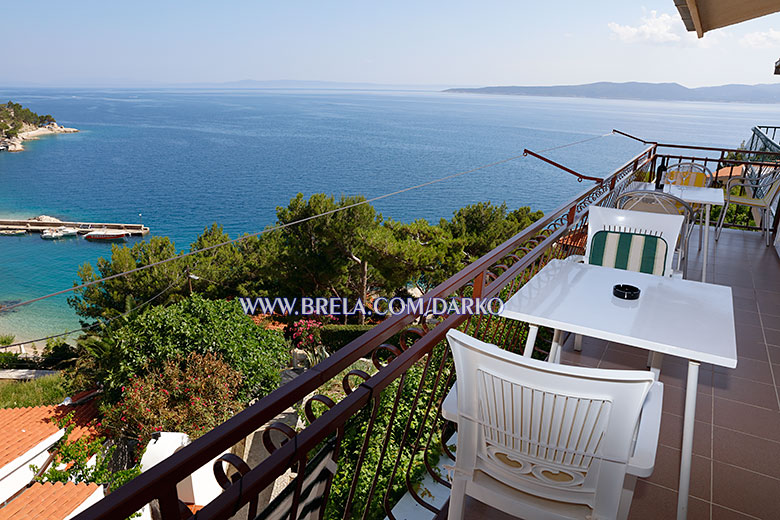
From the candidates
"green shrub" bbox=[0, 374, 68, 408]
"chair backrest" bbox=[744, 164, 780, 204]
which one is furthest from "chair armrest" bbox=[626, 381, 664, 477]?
"green shrub" bbox=[0, 374, 68, 408]

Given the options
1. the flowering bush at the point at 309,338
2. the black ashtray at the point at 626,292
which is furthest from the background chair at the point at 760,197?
the flowering bush at the point at 309,338

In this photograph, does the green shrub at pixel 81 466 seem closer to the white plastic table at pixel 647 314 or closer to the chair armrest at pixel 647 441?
the white plastic table at pixel 647 314

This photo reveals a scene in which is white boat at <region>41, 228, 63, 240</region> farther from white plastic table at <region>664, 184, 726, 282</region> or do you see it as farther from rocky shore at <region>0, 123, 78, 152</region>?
white plastic table at <region>664, 184, 726, 282</region>

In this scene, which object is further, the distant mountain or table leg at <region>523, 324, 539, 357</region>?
the distant mountain

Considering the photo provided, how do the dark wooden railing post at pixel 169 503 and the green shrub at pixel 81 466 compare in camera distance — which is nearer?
the dark wooden railing post at pixel 169 503

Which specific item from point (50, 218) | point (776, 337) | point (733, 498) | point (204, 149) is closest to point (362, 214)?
point (776, 337)

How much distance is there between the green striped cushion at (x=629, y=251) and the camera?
102 inches

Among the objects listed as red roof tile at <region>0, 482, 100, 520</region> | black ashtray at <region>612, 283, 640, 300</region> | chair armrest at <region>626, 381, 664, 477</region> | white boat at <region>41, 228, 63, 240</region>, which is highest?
black ashtray at <region>612, 283, 640, 300</region>

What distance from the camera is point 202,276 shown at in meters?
18.3

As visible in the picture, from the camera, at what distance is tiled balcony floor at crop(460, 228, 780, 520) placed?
1768 millimetres

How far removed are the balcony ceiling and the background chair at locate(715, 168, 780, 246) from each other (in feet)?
5.28

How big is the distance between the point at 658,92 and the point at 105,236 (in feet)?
340

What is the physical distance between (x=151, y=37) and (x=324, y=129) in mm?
41633

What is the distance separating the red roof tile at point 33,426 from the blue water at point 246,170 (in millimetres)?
15941
